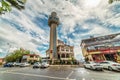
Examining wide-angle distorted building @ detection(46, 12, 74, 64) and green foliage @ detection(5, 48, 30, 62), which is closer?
wide-angle distorted building @ detection(46, 12, 74, 64)

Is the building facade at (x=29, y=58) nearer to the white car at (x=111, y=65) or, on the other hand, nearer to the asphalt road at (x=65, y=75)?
the asphalt road at (x=65, y=75)

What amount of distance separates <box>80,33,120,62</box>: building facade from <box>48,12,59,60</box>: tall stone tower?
58.1ft

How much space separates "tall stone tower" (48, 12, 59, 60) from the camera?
55.6 metres

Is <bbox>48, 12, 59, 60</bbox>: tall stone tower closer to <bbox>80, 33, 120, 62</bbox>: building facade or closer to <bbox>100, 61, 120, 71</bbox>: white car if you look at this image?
<bbox>80, 33, 120, 62</bbox>: building facade

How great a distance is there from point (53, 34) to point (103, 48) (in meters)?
30.8

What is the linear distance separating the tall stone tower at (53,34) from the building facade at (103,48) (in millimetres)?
17706

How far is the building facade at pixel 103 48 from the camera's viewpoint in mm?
31094

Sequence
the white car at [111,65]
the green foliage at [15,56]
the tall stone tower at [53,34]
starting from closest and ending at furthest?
the white car at [111,65], the tall stone tower at [53,34], the green foliage at [15,56]

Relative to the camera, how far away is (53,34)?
196 ft

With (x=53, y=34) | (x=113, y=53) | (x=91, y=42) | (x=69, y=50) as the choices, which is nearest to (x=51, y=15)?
(x=53, y=34)

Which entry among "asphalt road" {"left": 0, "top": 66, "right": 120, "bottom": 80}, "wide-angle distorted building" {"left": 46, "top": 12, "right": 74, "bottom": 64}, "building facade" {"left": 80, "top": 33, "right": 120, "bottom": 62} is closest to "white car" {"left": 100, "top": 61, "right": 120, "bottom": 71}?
"asphalt road" {"left": 0, "top": 66, "right": 120, "bottom": 80}

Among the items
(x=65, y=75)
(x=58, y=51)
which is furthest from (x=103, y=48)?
(x=58, y=51)

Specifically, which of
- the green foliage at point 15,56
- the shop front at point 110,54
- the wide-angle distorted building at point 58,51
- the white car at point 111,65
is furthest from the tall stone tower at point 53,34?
the white car at point 111,65

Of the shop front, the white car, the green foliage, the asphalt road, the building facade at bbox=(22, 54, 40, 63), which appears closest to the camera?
the asphalt road
